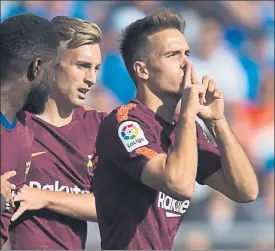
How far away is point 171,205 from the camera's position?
5227 mm

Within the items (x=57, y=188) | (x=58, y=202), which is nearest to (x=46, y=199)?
(x=58, y=202)

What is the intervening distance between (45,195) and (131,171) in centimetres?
96

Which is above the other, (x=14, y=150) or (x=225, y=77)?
(x=14, y=150)

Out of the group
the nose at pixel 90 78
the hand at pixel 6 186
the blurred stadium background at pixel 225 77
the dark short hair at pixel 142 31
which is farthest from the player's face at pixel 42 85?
the blurred stadium background at pixel 225 77

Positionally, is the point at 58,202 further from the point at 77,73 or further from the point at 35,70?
the point at 35,70

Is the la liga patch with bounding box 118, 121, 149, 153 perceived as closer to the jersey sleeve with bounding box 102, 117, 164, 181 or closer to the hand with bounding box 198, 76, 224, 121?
the jersey sleeve with bounding box 102, 117, 164, 181

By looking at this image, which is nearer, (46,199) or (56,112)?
(46,199)

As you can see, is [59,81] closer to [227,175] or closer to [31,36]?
[227,175]

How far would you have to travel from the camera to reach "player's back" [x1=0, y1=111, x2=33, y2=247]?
423 centimetres

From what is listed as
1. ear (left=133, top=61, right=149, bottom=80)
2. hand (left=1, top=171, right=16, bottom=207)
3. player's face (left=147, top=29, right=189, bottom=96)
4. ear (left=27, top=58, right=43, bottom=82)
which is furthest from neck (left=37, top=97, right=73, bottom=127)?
hand (left=1, top=171, right=16, bottom=207)

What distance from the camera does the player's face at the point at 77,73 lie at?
6156mm

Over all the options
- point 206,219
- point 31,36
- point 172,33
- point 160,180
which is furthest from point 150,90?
point 206,219

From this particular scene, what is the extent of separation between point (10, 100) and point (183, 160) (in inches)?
40.1

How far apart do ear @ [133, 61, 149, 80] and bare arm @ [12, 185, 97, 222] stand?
957 millimetres
